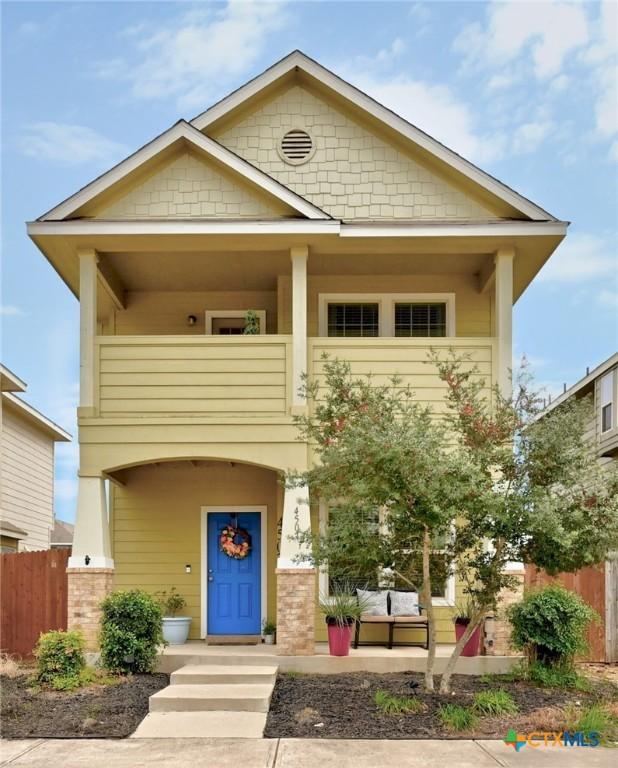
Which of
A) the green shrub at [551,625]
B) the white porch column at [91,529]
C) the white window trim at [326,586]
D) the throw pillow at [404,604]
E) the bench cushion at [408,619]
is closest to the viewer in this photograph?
the green shrub at [551,625]

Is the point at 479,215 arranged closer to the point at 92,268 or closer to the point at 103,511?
the point at 92,268

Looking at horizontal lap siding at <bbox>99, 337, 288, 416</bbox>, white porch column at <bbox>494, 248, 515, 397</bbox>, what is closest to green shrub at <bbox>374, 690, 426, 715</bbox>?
horizontal lap siding at <bbox>99, 337, 288, 416</bbox>

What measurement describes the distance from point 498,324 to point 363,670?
5.29 meters

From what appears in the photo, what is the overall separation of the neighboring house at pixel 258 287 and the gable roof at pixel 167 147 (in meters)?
0.03

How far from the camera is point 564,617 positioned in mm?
11633

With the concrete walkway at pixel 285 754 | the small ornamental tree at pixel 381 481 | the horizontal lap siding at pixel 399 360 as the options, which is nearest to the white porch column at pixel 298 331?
the horizontal lap siding at pixel 399 360

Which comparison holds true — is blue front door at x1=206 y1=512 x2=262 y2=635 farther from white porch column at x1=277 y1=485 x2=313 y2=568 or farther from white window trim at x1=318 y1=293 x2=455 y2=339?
white window trim at x1=318 y1=293 x2=455 y2=339

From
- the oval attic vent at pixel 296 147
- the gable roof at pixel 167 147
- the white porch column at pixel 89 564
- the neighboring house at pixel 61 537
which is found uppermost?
the oval attic vent at pixel 296 147

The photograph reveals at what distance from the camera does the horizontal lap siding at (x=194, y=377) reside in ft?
43.4

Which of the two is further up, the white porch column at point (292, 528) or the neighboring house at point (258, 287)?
the neighboring house at point (258, 287)

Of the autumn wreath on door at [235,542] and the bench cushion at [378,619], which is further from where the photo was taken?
the autumn wreath on door at [235,542]

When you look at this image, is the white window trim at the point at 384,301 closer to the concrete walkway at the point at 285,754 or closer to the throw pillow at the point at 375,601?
the throw pillow at the point at 375,601

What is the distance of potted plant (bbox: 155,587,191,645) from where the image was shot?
552 inches

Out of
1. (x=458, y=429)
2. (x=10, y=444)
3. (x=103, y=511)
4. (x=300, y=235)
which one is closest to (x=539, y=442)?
(x=458, y=429)
